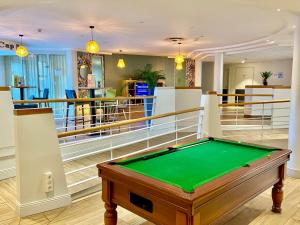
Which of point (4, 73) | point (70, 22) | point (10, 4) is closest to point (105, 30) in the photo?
point (70, 22)

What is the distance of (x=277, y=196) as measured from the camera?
2.67m

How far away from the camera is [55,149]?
9.04ft

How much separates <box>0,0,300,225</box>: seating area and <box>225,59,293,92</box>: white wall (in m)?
4.61

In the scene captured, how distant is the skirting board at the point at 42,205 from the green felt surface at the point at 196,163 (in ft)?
3.98

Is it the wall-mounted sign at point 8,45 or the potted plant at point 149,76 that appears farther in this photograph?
the potted plant at point 149,76

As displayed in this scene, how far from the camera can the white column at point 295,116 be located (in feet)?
12.5

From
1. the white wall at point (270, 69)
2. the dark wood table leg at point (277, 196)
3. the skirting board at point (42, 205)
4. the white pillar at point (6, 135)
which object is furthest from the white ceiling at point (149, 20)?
the white wall at point (270, 69)

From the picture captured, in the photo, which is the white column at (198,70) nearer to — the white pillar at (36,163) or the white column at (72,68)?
the white column at (72,68)

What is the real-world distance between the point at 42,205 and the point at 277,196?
2.48m

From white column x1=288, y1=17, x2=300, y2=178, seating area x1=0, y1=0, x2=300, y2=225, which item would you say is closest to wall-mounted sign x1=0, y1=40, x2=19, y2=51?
seating area x1=0, y1=0, x2=300, y2=225

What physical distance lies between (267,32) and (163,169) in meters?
6.51

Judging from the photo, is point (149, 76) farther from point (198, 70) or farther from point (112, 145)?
point (112, 145)

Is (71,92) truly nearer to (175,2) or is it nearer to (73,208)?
(175,2)

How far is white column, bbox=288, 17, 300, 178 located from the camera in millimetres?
3822
